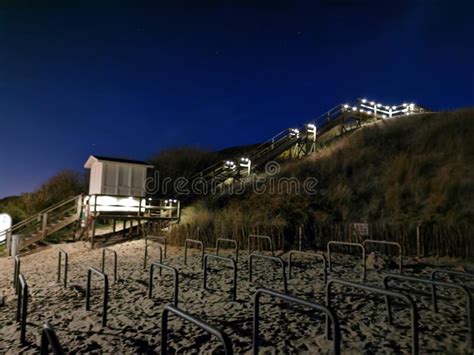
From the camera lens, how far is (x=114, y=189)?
19.1 metres

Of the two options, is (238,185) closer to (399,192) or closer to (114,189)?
(114,189)

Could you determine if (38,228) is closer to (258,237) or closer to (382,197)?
(258,237)

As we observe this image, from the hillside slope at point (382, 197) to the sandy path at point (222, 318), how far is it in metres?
3.37

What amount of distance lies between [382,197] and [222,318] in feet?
40.0

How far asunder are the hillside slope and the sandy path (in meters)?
3.37

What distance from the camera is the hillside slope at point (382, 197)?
12.2 meters

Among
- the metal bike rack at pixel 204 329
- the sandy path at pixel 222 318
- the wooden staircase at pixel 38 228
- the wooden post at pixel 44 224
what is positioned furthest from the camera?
the wooden post at pixel 44 224

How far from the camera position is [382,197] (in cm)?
1539

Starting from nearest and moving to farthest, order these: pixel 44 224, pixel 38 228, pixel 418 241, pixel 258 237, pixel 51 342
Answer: pixel 51 342, pixel 418 241, pixel 258 237, pixel 44 224, pixel 38 228

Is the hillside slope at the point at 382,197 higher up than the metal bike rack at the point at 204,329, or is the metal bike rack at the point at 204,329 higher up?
the hillside slope at the point at 382,197

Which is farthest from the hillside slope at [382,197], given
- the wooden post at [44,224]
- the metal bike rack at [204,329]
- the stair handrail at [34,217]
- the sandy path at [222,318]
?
the metal bike rack at [204,329]

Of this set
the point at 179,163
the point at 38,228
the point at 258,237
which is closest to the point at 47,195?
the point at 38,228

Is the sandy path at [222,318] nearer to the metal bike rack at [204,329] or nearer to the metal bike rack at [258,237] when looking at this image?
the metal bike rack at [204,329]

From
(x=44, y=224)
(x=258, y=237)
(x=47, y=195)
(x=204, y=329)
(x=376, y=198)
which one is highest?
(x=47, y=195)
